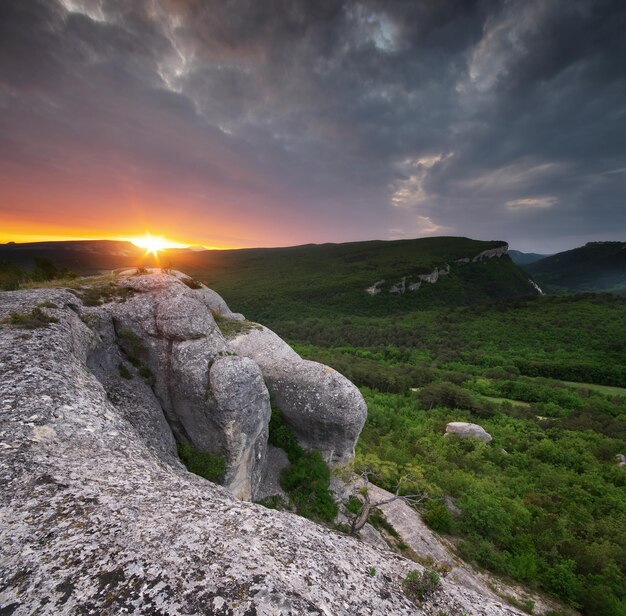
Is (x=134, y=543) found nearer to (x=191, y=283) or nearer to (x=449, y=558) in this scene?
(x=191, y=283)

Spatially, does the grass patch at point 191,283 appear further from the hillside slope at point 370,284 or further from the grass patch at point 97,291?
→ the hillside slope at point 370,284

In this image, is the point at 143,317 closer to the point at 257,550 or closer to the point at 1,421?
the point at 1,421

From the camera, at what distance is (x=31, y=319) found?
11.9m

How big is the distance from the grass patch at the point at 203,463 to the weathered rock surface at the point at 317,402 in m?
6.17

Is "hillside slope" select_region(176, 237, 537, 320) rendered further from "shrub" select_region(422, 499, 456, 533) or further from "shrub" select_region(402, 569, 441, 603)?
"shrub" select_region(402, 569, 441, 603)

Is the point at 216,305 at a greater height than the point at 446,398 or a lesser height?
greater

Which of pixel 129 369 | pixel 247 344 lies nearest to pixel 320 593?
pixel 129 369

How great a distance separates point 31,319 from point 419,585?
1531 cm

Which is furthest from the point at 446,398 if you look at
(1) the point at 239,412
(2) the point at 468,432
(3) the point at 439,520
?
(1) the point at 239,412

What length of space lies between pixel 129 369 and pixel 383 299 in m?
143

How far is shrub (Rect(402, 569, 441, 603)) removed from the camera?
20.0 feet

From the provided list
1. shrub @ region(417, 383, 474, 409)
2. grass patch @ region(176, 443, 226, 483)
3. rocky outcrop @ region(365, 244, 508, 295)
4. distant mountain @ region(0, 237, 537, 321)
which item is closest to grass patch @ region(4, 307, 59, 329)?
grass patch @ region(176, 443, 226, 483)

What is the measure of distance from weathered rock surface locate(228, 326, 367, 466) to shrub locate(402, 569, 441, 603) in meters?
13.2

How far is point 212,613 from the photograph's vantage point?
14.2 feet
